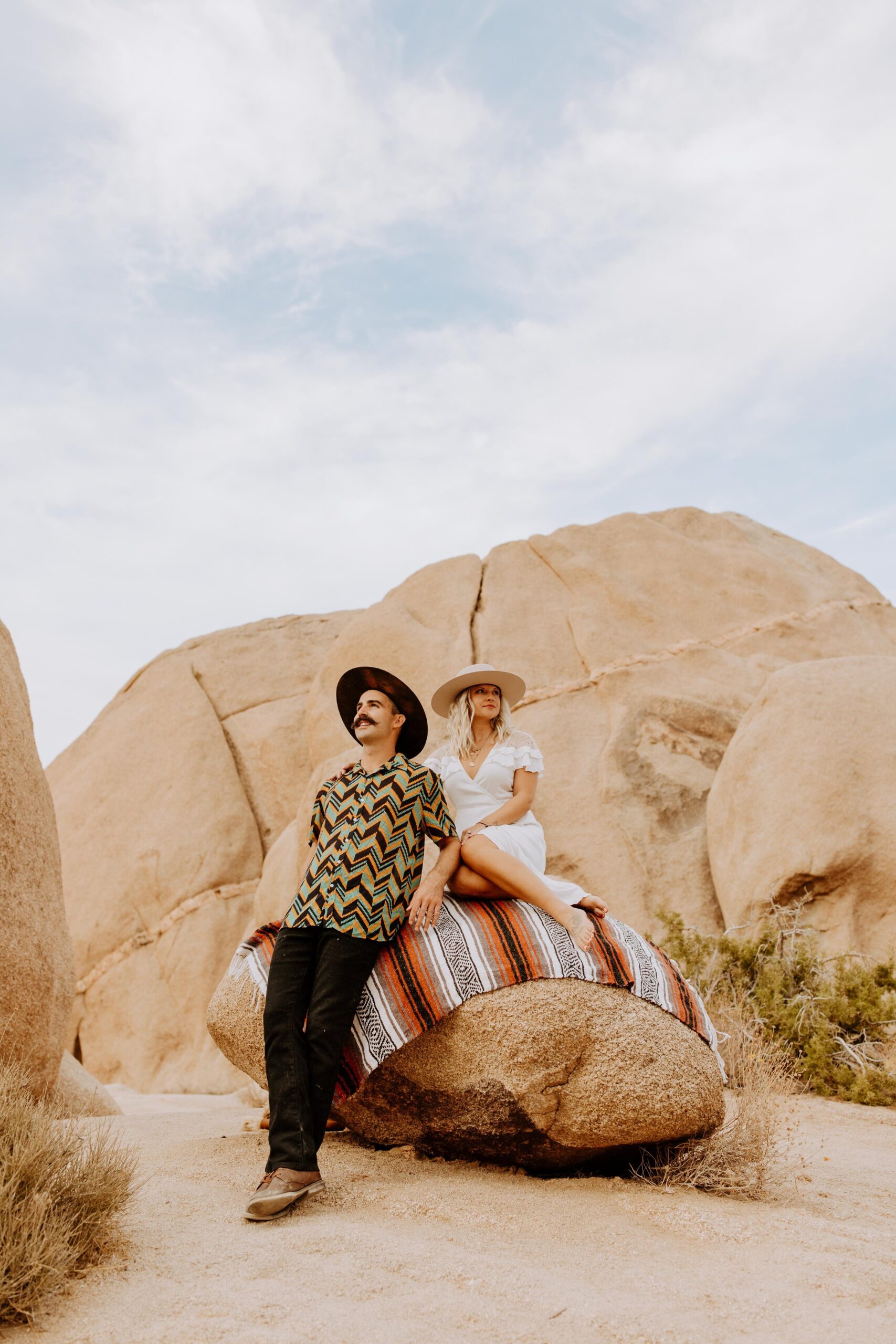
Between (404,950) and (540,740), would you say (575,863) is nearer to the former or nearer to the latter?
(540,740)

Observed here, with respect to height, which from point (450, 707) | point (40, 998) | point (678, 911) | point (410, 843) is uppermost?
point (450, 707)

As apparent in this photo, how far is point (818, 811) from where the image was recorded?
8602 mm

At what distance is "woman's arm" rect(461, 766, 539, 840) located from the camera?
4.90 meters

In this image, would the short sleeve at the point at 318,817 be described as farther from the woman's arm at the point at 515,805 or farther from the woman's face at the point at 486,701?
the woman's face at the point at 486,701

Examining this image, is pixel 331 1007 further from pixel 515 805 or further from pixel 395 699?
pixel 395 699

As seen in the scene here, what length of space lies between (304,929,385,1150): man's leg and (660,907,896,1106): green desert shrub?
3.41m

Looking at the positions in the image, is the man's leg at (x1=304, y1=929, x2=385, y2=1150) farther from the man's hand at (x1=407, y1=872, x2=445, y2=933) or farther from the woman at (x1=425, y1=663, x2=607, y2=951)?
the woman at (x1=425, y1=663, x2=607, y2=951)

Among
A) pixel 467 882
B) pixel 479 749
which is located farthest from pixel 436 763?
pixel 467 882

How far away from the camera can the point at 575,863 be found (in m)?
9.83

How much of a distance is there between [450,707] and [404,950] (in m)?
1.60

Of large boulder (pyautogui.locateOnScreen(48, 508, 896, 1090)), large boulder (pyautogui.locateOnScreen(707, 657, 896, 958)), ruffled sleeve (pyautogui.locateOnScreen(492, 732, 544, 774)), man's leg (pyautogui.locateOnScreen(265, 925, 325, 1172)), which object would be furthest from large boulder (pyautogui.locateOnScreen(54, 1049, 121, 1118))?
large boulder (pyautogui.locateOnScreen(707, 657, 896, 958))

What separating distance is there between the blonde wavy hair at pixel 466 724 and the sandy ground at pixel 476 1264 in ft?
6.36

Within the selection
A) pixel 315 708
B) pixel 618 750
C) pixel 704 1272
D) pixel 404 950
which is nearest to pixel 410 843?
pixel 404 950

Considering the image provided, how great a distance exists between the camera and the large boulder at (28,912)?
4930 millimetres
